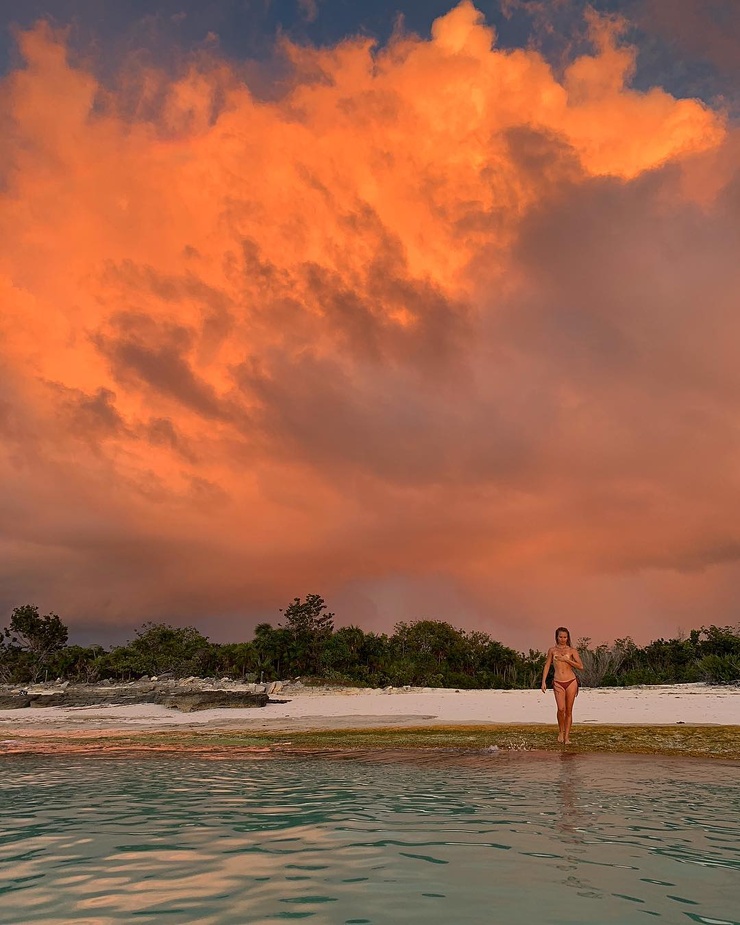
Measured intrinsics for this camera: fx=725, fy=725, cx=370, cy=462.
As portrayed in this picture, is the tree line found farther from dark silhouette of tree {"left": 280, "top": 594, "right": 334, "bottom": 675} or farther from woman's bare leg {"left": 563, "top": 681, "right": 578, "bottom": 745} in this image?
woman's bare leg {"left": 563, "top": 681, "right": 578, "bottom": 745}

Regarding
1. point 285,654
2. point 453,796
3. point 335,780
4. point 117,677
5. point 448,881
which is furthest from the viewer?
point 117,677

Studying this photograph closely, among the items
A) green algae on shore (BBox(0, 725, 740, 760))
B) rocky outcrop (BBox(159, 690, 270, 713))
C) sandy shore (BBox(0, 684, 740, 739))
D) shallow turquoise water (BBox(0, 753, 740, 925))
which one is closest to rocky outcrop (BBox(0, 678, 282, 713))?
rocky outcrop (BBox(159, 690, 270, 713))

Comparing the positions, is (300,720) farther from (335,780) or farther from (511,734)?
(335,780)

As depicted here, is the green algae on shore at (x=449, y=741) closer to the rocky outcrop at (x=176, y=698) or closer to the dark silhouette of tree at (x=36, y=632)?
the rocky outcrop at (x=176, y=698)

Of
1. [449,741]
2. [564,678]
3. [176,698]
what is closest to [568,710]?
[564,678]

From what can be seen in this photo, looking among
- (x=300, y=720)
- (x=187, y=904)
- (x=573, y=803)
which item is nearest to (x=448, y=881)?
(x=187, y=904)

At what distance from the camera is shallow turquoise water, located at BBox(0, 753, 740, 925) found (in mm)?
5500

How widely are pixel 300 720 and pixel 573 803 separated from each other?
19977 millimetres

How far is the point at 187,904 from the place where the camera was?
558 cm

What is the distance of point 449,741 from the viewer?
19.6 meters

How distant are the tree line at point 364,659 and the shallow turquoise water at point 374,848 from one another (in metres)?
41.7

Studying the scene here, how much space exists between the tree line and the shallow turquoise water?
41722 mm

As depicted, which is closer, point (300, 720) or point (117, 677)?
point (300, 720)

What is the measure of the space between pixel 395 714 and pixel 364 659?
41.4 meters
